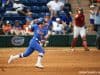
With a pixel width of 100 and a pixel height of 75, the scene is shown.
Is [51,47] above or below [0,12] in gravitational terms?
below

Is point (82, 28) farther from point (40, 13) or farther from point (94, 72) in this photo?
point (94, 72)

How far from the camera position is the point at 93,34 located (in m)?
23.3

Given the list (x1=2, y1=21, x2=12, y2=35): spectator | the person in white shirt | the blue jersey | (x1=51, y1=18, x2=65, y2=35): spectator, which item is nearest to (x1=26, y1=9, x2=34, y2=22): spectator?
(x1=2, y1=21, x2=12, y2=35): spectator

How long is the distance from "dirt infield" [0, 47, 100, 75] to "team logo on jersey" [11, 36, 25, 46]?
8.25 ft

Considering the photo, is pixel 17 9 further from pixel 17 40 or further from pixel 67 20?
pixel 67 20

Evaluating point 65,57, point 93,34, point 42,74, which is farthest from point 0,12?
point 42,74

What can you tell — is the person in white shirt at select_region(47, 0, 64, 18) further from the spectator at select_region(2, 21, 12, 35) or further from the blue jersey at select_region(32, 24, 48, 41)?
the blue jersey at select_region(32, 24, 48, 41)

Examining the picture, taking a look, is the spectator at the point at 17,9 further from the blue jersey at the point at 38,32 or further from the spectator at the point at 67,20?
the blue jersey at the point at 38,32

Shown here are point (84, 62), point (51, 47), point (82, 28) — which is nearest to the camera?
point (84, 62)

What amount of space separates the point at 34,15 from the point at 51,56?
20.0ft

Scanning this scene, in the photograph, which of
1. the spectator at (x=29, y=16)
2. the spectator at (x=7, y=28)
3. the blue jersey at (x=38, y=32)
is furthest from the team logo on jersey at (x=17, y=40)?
the blue jersey at (x=38, y=32)

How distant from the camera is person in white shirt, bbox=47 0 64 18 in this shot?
23.7 m

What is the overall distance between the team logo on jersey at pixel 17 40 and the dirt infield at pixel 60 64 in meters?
2.52

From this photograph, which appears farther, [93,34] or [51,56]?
[93,34]
